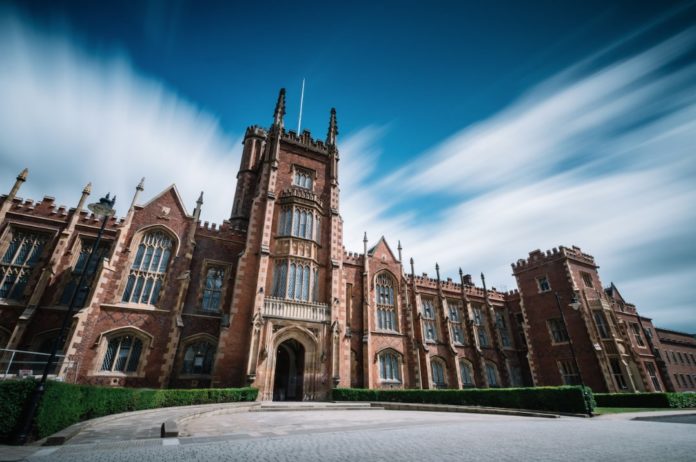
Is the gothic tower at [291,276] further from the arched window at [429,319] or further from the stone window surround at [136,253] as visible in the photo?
the arched window at [429,319]

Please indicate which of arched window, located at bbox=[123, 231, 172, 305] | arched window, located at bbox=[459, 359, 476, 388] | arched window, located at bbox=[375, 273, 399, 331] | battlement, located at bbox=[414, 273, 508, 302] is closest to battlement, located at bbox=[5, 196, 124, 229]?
arched window, located at bbox=[123, 231, 172, 305]

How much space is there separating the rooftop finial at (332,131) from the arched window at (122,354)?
22.6 metres

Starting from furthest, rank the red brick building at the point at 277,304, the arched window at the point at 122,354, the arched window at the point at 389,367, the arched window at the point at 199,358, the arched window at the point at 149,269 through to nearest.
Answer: the arched window at the point at 389,367 → the arched window at the point at 149,269 → the arched window at the point at 199,358 → the red brick building at the point at 277,304 → the arched window at the point at 122,354

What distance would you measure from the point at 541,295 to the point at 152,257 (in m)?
37.5

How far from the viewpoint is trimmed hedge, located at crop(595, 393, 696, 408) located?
18922 millimetres

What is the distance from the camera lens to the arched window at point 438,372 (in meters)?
28.8

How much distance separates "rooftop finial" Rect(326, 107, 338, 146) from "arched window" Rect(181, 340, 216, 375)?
821 inches

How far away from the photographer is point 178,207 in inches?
890

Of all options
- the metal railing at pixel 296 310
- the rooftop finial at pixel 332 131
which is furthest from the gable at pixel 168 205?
the rooftop finial at pixel 332 131

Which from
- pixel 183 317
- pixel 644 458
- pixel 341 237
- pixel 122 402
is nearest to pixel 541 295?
pixel 341 237

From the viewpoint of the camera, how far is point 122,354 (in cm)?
1802

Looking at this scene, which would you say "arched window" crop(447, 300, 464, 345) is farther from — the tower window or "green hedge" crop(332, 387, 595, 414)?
the tower window

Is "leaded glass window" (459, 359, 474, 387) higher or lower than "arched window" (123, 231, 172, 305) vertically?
lower

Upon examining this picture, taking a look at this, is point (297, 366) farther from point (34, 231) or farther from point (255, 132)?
point (255, 132)
